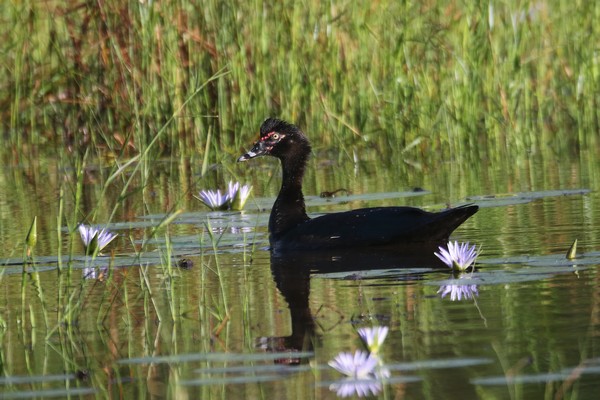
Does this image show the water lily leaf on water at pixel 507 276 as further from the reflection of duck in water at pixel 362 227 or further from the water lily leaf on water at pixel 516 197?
the water lily leaf on water at pixel 516 197

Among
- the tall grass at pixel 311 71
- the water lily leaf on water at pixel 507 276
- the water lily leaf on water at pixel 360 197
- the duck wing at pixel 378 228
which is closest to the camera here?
the water lily leaf on water at pixel 507 276

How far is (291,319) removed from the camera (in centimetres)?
571

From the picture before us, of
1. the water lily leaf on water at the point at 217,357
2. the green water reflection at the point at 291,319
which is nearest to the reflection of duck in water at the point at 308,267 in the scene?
the green water reflection at the point at 291,319

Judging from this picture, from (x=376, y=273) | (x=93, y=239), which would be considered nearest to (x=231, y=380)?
(x=376, y=273)

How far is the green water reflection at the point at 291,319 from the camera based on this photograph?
4500mm

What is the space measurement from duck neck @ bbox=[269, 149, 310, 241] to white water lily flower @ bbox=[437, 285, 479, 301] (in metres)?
2.48

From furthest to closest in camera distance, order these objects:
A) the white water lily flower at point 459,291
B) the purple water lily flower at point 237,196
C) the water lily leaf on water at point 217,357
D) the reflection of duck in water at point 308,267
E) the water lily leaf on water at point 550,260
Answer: the purple water lily flower at point 237,196 < the water lily leaf on water at point 550,260 < the white water lily flower at point 459,291 < the reflection of duck in water at point 308,267 < the water lily leaf on water at point 217,357

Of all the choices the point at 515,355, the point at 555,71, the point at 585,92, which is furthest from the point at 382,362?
the point at 555,71

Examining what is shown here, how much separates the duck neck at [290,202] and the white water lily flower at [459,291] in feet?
8.12

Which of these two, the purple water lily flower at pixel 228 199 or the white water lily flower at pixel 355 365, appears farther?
the purple water lily flower at pixel 228 199

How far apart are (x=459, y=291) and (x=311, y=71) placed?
23.4ft

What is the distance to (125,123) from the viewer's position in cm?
1319

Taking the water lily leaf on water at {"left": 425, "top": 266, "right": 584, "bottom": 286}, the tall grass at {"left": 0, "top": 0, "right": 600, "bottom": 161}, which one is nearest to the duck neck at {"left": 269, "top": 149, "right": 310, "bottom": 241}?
the water lily leaf on water at {"left": 425, "top": 266, "right": 584, "bottom": 286}

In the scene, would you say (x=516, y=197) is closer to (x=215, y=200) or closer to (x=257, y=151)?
(x=257, y=151)
